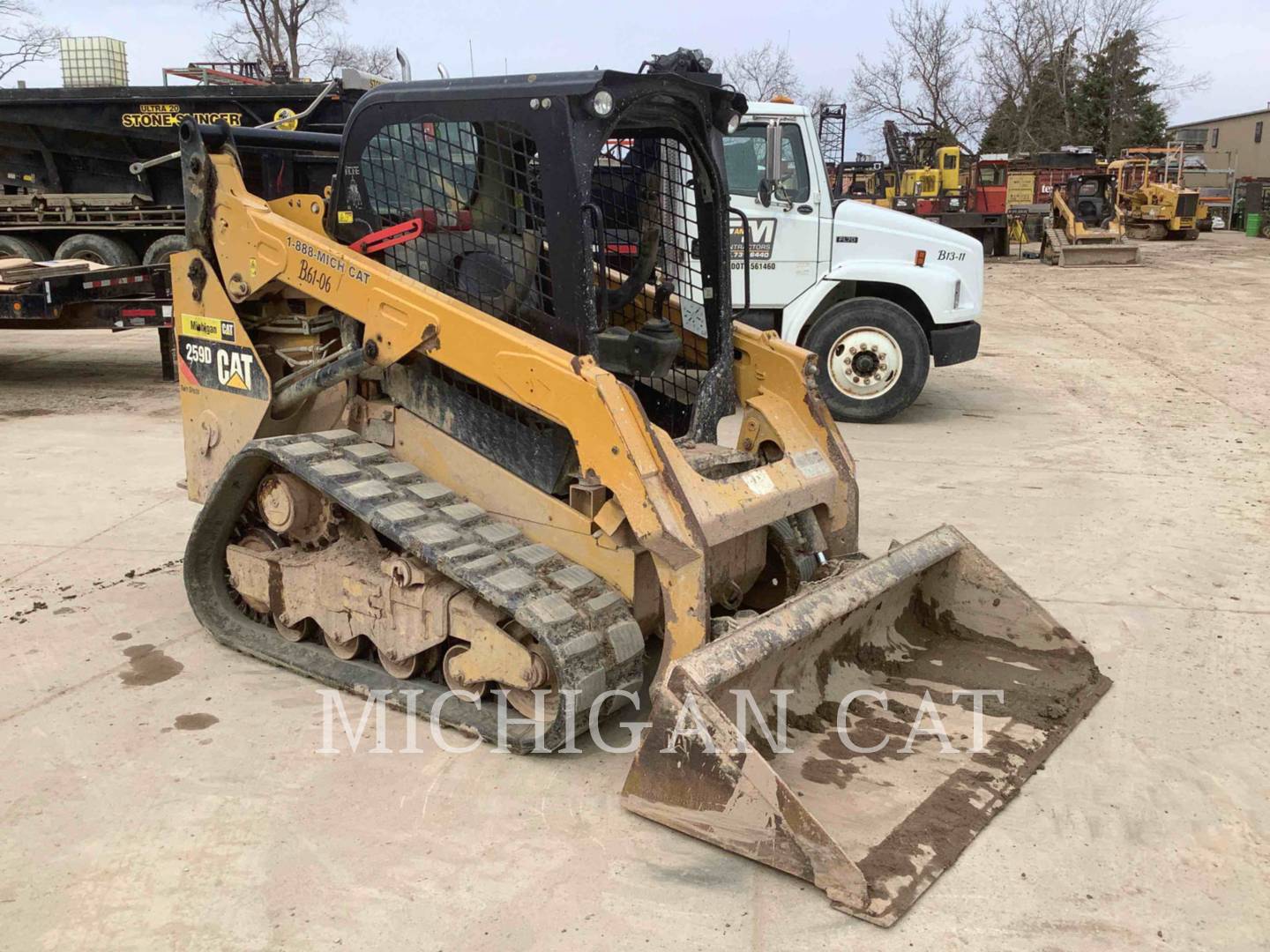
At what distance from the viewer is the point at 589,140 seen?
12.4 feet

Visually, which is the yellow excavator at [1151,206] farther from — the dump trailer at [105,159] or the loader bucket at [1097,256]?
the dump trailer at [105,159]

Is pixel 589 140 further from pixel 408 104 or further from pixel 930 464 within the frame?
pixel 930 464

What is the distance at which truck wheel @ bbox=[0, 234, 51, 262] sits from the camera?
52.9 ft

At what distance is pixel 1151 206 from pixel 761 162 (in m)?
28.1

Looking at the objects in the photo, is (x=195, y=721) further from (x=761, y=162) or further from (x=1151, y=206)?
(x=1151, y=206)

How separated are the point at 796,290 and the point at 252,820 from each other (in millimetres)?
6761

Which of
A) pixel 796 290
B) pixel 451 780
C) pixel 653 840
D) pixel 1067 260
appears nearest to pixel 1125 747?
pixel 653 840

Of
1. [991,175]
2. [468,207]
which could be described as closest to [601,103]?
[468,207]

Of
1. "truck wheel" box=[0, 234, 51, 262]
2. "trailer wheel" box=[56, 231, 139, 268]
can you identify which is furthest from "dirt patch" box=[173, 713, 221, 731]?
"truck wheel" box=[0, 234, 51, 262]

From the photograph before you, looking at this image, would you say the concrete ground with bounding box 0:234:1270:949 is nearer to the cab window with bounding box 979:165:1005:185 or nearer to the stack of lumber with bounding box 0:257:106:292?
the stack of lumber with bounding box 0:257:106:292

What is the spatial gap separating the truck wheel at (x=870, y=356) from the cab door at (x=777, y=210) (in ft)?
1.39

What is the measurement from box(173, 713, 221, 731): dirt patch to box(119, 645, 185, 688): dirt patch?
385mm

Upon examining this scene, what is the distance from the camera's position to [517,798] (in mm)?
3512

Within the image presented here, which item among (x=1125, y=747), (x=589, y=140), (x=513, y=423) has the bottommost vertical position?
(x=1125, y=747)
